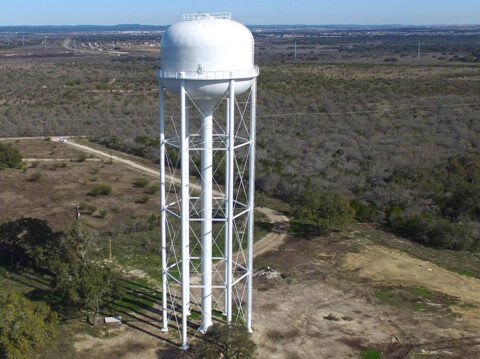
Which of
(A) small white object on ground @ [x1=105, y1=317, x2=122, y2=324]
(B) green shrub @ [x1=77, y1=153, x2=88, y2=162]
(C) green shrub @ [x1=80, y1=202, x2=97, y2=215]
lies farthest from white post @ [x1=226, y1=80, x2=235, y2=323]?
(B) green shrub @ [x1=77, y1=153, x2=88, y2=162]

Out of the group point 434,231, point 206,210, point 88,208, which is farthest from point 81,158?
point 206,210

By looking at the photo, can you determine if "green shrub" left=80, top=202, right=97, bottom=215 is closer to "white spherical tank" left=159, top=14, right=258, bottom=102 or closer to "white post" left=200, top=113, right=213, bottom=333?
"white post" left=200, top=113, right=213, bottom=333

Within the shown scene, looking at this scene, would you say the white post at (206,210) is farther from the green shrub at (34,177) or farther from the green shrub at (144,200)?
the green shrub at (34,177)

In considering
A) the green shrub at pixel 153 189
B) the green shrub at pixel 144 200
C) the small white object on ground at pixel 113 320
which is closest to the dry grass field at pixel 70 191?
the green shrub at pixel 144 200

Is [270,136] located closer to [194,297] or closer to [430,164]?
[430,164]

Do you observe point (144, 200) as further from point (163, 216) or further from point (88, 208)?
point (163, 216)
